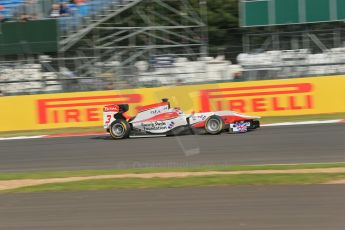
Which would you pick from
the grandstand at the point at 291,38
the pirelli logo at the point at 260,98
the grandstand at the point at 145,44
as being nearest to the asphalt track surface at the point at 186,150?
the pirelli logo at the point at 260,98

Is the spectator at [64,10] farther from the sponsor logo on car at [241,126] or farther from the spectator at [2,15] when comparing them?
the sponsor logo on car at [241,126]

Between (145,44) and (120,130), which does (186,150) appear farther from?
(145,44)

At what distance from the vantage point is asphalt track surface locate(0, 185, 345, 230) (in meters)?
6.23

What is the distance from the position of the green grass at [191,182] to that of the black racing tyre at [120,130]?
7275mm

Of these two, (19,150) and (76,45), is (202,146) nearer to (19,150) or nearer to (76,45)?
(19,150)

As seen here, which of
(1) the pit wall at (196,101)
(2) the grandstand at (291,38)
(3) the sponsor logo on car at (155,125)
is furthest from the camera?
(2) the grandstand at (291,38)

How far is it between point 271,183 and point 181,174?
2.07m

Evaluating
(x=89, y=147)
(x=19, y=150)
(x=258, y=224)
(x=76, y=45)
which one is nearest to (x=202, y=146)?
(x=89, y=147)

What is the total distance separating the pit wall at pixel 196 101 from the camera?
64.6 ft

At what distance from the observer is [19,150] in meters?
15.9

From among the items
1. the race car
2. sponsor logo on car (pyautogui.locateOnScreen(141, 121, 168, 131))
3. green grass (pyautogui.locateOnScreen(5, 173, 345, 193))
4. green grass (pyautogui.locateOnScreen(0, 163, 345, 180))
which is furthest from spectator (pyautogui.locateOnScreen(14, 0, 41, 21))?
green grass (pyautogui.locateOnScreen(5, 173, 345, 193))

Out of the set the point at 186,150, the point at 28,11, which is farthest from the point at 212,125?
the point at 28,11

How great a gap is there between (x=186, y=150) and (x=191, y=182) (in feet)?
15.8

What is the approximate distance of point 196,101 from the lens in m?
20.4
